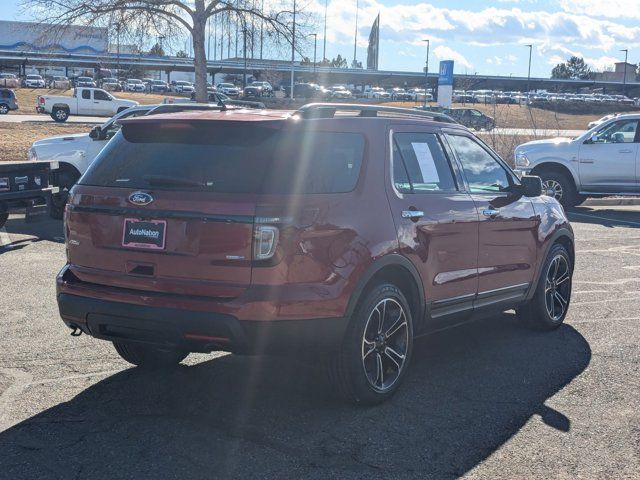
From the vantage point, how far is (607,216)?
16.7 meters

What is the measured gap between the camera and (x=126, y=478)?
162 inches

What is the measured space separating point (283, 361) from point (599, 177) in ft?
41.1

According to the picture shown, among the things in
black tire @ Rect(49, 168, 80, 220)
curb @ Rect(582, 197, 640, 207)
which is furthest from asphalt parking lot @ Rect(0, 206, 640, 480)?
curb @ Rect(582, 197, 640, 207)

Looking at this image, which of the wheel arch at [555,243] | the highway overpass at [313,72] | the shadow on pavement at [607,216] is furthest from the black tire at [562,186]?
the highway overpass at [313,72]

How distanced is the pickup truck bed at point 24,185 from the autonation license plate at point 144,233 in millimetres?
7442

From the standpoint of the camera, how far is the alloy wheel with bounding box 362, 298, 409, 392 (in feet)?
16.9

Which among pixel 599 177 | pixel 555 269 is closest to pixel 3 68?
pixel 599 177

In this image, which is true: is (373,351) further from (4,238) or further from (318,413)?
(4,238)

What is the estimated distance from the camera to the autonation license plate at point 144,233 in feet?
15.6

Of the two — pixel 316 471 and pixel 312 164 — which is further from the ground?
pixel 312 164

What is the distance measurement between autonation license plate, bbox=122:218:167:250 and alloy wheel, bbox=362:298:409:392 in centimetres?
Answer: 133

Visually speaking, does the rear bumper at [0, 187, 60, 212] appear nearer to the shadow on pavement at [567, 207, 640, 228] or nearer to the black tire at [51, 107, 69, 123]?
the shadow on pavement at [567, 207, 640, 228]

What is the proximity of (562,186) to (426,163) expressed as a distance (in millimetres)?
12119

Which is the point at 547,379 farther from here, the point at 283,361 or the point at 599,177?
the point at 599,177
